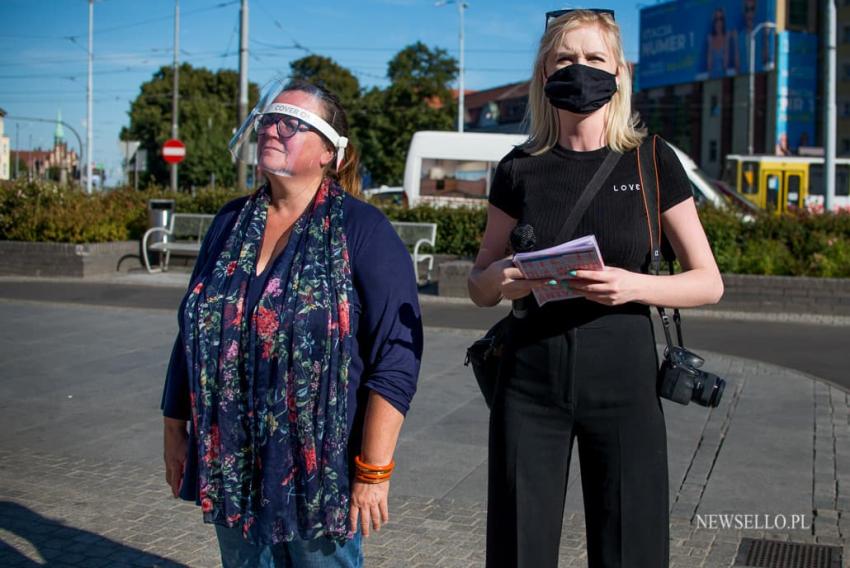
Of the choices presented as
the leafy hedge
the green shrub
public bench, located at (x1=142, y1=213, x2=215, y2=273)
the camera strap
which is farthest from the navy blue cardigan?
public bench, located at (x1=142, y1=213, x2=215, y2=273)

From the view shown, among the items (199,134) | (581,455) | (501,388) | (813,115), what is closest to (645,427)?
(581,455)

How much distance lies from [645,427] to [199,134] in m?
55.3

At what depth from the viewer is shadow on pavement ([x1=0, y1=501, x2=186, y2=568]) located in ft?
14.2

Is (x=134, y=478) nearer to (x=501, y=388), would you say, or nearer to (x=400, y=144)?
(x=501, y=388)

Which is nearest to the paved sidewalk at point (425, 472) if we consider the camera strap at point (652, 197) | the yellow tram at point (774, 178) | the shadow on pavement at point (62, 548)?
the shadow on pavement at point (62, 548)

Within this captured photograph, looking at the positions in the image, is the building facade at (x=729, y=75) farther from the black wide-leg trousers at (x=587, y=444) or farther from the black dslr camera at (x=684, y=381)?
the black wide-leg trousers at (x=587, y=444)

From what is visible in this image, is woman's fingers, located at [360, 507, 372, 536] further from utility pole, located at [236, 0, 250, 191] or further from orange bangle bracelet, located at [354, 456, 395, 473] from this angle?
utility pole, located at [236, 0, 250, 191]

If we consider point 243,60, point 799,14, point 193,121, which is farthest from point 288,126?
point 799,14

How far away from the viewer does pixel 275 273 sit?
2.55 meters

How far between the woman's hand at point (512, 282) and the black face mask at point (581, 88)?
0.44 m

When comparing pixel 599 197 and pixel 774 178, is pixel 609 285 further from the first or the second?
pixel 774 178

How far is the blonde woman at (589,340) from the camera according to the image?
2623 millimetres

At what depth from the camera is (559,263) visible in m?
2.41

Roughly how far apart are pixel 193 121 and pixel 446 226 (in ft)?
142
